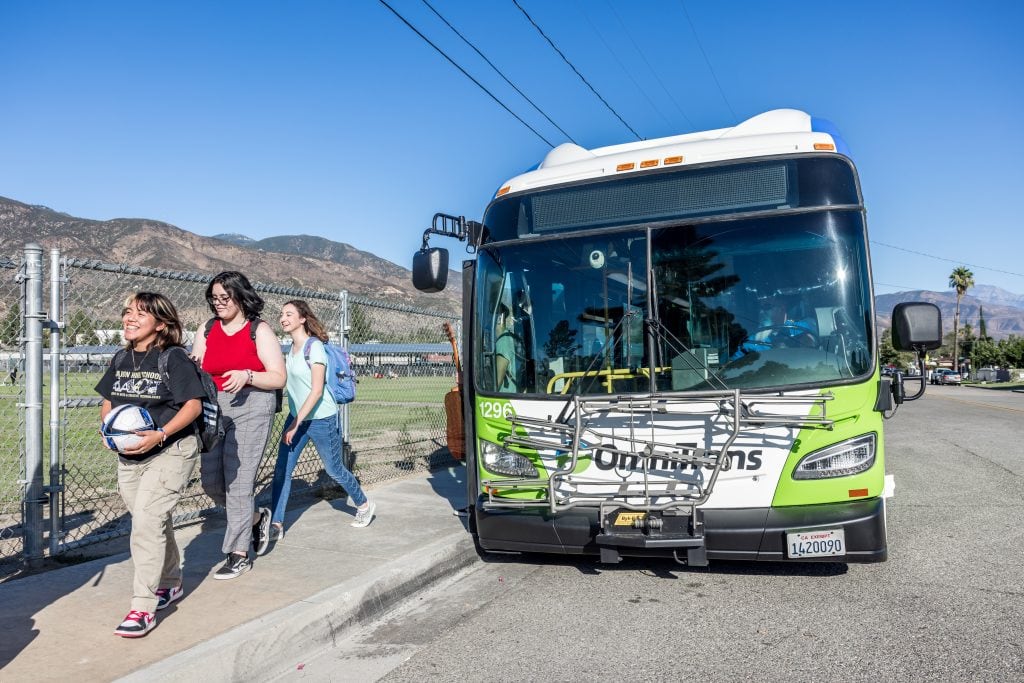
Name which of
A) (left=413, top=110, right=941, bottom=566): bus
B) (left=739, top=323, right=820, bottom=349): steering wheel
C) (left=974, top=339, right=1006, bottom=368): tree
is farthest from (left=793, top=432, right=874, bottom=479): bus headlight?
(left=974, top=339, right=1006, bottom=368): tree

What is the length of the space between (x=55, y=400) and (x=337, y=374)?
2.08m

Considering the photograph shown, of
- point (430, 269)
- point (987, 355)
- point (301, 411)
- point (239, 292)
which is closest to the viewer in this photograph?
point (239, 292)

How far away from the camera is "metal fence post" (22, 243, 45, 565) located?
208 inches

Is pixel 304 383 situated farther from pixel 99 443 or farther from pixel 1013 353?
pixel 1013 353

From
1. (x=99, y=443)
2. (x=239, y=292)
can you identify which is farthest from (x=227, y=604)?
(x=99, y=443)

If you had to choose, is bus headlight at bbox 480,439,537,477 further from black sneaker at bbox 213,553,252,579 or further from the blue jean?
black sneaker at bbox 213,553,252,579

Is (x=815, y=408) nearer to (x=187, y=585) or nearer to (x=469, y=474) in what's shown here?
(x=469, y=474)

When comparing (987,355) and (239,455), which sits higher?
(239,455)

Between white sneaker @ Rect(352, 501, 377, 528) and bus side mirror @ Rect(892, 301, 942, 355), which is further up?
bus side mirror @ Rect(892, 301, 942, 355)

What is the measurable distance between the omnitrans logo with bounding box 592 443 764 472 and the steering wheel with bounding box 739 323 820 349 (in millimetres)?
692

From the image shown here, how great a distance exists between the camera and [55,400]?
5488 millimetres

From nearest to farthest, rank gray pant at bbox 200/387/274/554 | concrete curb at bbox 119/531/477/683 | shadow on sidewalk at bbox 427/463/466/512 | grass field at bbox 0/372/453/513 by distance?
concrete curb at bbox 119/531/477/683
gray pant at bbox 200/387/274/554
shadow on sidewalk at bbox 427/463/466/512
grass field at bbox 0/372/453/513

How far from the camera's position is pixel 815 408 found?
4922mm

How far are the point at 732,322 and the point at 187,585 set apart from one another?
12.5ft
